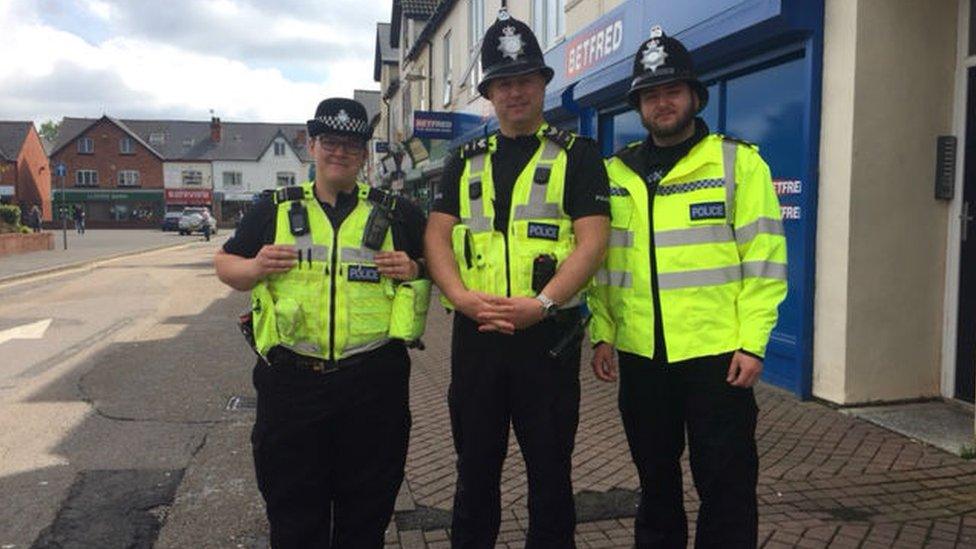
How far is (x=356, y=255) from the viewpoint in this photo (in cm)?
283

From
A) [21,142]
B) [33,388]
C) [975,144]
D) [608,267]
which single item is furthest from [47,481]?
[21,142]

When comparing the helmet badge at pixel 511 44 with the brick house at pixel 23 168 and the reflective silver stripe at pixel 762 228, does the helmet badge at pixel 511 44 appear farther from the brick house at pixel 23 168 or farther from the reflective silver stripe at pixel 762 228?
the brick house at pixel 23 168

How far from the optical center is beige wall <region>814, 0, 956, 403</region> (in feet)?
18.2

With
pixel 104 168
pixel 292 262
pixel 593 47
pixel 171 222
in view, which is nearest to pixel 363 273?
pixel 292 262

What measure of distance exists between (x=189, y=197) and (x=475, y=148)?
72.5 metres

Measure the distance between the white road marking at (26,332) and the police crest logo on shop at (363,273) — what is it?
8.31 m

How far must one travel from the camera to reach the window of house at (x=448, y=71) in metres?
20.3

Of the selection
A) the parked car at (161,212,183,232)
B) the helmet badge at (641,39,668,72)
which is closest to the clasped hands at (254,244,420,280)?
the helmet badge at (641,39,668,72)

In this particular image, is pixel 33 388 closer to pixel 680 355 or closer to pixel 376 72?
pixel 680 355

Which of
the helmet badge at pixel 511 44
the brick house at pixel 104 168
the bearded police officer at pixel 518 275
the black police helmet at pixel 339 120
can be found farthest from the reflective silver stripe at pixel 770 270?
the brick house at pixel 104 168

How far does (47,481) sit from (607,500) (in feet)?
10.7

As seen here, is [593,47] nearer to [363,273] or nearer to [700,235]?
[700,235]

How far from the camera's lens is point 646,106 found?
2922 millimetres

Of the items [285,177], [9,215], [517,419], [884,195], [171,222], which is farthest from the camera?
[285,177]
